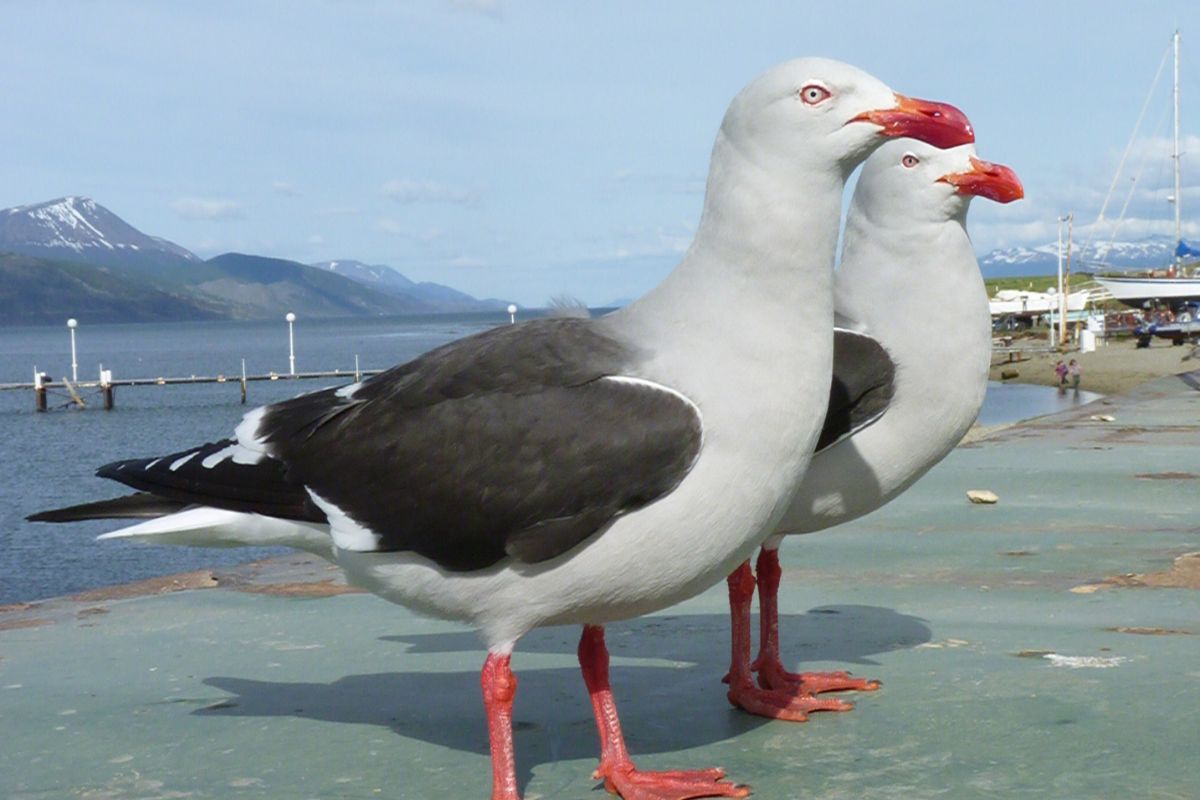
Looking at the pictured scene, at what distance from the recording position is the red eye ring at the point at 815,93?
4027mm

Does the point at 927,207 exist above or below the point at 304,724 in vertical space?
above

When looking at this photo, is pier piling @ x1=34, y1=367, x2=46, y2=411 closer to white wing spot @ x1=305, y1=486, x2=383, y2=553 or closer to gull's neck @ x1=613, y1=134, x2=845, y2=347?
white wing spot @ x1=305, y1=486, x2=383, y2=553

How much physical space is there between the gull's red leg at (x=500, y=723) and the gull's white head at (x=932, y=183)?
246 centimetres

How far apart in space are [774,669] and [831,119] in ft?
7.20

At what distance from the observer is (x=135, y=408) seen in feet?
242

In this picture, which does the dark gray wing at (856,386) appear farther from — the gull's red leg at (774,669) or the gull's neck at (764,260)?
the gull's neck at (764,260)

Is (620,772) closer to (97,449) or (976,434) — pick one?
(976,434)

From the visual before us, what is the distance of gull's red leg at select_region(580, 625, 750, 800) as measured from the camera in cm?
407

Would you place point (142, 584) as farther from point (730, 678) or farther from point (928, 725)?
point (928, 725)

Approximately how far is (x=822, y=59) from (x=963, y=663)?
2.44 metres

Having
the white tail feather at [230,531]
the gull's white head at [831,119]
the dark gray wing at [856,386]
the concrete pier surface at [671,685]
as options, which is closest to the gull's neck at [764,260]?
the gull's white head at [831,119]

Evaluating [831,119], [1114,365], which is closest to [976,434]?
[831,119]

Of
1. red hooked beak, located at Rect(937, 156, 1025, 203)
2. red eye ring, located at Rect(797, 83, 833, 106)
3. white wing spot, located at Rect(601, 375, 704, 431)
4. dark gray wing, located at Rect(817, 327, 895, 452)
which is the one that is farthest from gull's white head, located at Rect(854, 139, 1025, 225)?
white wing spot, located at Rect(601, 375, 704, 431)

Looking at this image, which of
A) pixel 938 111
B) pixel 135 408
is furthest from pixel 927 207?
pixel 135 408
